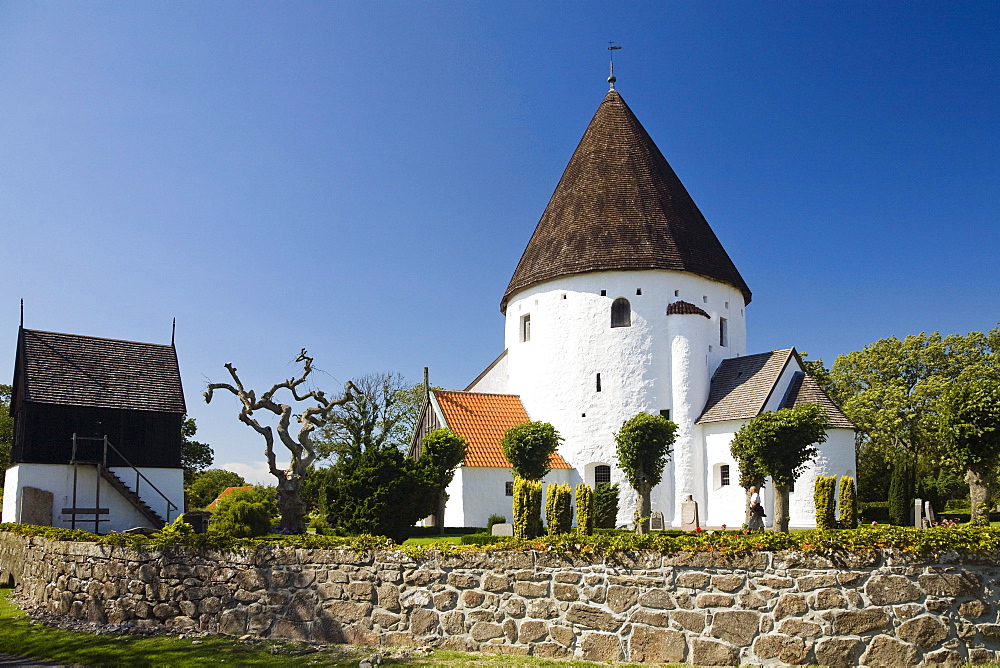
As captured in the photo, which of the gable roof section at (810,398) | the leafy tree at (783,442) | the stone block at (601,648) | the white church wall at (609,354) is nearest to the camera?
the stone block at (601,648)

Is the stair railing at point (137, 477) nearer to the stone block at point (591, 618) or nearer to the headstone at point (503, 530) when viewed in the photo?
the headstone at point (503, 530)

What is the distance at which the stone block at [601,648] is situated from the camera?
823 cm

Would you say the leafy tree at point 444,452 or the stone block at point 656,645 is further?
the leafy tree at point 444,452

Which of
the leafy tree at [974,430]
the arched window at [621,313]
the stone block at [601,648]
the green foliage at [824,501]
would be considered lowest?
the stone block at [601,648]

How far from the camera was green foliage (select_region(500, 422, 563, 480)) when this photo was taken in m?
26.0

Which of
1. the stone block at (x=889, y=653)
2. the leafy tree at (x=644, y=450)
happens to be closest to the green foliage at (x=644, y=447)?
the leafy tree at (x=644, y=450)

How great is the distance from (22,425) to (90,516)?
401 cm

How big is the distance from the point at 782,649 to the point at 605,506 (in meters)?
18.2

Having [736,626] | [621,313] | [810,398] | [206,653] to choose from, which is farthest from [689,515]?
[206,653]

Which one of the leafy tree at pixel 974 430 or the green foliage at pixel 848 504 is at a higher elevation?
the leafy tree at pixel 974 430

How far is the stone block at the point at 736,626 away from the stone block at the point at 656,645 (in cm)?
38

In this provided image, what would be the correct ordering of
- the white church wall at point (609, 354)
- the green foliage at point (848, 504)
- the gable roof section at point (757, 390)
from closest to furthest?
1. the green foliage at point (848, 504)
2. the gable roof section at point (757, 390)
3. the white church wall at point (609, 354)

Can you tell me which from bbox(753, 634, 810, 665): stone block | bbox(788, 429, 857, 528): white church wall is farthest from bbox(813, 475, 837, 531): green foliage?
bbox(753, 634, 810, 665): stone block

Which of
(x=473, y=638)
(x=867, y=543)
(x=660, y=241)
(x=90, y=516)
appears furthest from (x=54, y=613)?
(x=660, y=241)
